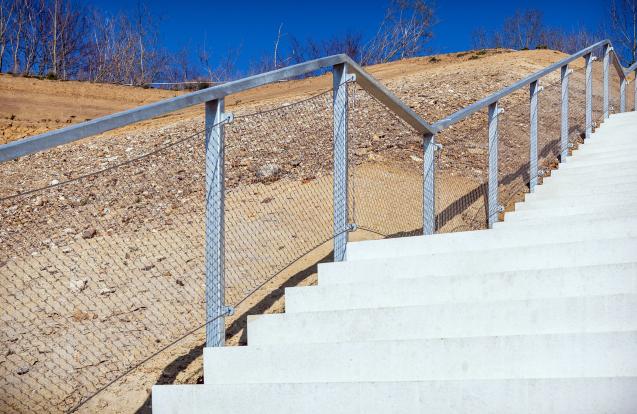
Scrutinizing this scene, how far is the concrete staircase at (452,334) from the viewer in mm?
2436

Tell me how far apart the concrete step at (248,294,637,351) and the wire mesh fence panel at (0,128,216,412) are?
0.96 meters

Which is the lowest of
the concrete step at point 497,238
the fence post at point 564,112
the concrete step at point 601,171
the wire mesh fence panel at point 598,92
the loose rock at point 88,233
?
the concrete step at point 497,238

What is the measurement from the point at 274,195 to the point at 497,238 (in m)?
3.60

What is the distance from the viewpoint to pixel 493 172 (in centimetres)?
562

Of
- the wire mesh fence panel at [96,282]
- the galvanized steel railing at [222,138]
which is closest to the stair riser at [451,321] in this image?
the galvanized steel railing at [222,138]

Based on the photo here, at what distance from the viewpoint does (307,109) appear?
448 inches

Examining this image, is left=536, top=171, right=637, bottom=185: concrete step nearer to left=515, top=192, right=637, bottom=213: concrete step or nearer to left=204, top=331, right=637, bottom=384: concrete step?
left=515, top=192, right=637, bottom=213: concrete step

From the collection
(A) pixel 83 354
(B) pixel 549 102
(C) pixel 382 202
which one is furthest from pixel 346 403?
(B) pixel 549 102

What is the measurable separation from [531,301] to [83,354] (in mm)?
2902

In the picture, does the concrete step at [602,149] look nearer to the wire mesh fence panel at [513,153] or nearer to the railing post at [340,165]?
the wire mesh fence panel at [513,153]

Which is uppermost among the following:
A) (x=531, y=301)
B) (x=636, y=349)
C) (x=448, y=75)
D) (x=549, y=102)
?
(x=448, y=75)

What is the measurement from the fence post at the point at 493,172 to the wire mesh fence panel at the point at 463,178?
1.10 feet

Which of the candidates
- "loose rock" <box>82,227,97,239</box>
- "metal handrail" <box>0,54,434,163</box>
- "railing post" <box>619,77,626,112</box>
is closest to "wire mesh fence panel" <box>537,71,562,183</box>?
"metal handrail" <box>0,54,434,163</box>

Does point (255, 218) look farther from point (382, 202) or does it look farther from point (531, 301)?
point (531, 301)
